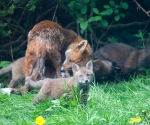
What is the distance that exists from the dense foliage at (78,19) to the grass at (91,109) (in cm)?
184

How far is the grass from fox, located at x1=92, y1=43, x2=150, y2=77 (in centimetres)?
141

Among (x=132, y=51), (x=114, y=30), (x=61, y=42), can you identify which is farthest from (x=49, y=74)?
(x=114, y=30)

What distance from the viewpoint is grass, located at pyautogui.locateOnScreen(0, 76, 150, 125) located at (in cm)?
548

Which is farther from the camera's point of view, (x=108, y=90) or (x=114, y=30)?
(x=114, y=30)

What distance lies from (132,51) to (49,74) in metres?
2.07

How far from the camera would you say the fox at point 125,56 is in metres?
9.30

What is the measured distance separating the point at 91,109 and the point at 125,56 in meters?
3.77

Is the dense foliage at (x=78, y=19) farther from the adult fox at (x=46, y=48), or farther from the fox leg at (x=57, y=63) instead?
the fox leg at (x=57, y=63)

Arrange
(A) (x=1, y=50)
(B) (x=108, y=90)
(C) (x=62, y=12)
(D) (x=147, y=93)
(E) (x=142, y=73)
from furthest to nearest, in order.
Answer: (C) (x=62, y=12), (A) (x=1, y=50), (E) (x=142, y=73), (B) (x=108, y=90), (D) (x=147, y=93)

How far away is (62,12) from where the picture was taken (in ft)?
35.0

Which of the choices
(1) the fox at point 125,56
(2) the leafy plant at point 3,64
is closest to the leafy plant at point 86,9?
(1) the fox at point 125,56

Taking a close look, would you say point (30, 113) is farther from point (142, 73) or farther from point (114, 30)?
point (114, 30)

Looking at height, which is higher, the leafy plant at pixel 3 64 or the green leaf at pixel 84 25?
the green leaf at pixel 84 25

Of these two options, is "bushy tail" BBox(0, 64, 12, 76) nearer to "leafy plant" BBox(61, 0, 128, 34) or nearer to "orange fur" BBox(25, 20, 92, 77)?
"orange fur" BBox(25, 20, 92, 77)
